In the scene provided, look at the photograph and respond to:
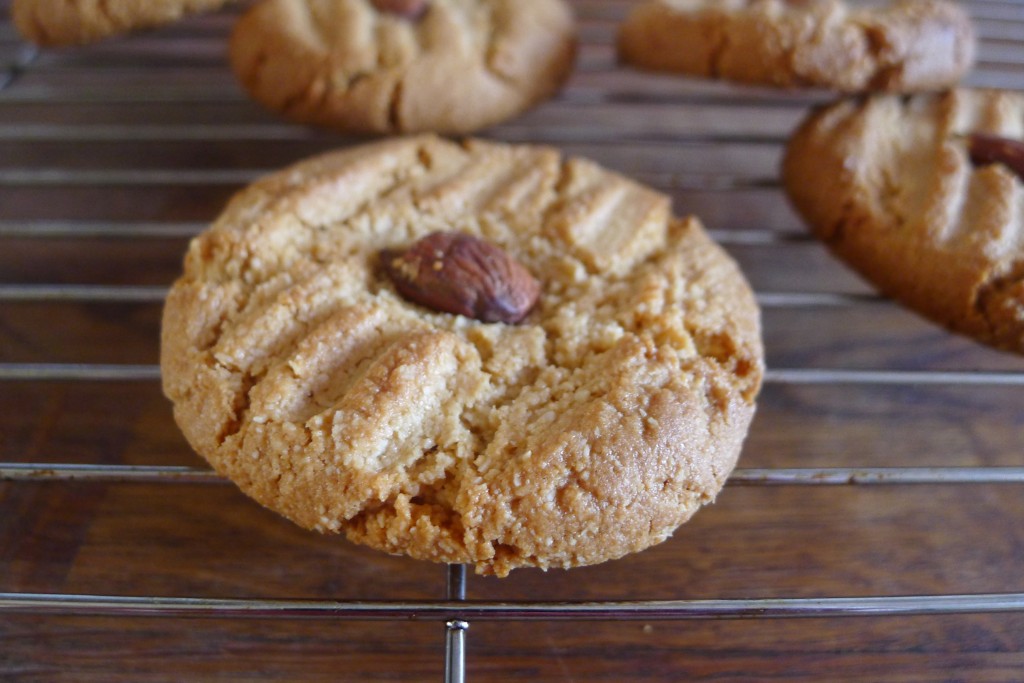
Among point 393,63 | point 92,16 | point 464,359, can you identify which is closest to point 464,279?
point 464,359

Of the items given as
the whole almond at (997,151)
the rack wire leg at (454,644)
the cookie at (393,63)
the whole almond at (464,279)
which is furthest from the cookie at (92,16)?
the whole almond at (997,151)

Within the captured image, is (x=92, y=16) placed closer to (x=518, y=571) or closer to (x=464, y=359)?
(x=464, y=359)

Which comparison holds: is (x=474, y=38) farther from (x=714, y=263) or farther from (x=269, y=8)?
(x=714, y=263)

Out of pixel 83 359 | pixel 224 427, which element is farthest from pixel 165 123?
pixel 224 427

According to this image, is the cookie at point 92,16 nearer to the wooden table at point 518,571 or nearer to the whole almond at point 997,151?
the wooden table at point 518,571

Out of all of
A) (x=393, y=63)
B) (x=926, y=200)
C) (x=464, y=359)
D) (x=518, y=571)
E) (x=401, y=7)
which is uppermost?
(x=401, y=7)

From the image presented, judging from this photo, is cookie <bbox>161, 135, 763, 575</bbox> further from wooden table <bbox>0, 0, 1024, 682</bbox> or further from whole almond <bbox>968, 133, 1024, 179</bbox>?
whole almond <bbox>968, 133, 1024, 179</bbox>
